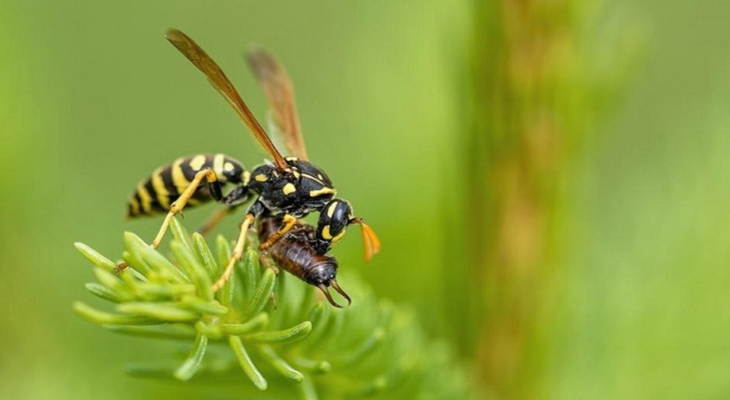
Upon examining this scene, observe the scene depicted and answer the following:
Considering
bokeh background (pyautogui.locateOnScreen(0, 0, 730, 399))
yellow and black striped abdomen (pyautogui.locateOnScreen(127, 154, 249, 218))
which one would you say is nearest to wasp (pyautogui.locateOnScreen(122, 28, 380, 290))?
yellow and black striped abdomen (pyautogui.locateOnScreen(127, 154, 249, 218))

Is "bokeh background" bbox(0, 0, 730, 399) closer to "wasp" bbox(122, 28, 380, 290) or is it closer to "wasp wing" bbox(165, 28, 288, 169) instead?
"wasp" bbox(122, 28, 380, 290)

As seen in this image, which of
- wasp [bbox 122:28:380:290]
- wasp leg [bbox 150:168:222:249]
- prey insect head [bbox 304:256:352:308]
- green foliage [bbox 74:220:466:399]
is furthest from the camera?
wasp leg [bbox 150:168:222:249]

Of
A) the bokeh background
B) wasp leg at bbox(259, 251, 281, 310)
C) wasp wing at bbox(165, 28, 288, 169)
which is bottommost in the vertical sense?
the bokeh background

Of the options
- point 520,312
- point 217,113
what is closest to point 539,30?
point 520,312

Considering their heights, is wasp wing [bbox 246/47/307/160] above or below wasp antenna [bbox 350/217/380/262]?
above

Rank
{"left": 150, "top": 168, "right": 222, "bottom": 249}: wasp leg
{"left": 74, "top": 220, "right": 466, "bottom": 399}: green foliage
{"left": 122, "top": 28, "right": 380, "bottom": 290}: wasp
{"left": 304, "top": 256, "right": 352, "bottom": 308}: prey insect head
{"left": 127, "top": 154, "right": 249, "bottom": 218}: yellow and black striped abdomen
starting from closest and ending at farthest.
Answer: {"left": 74, "top": 220, "right": 466, "bottom": 399}: green foliage
{"left": 304, "top": 256, "right": 352, "bottom": 308}: prey insect head
{"left": 122, "top": 28, "right": 380, "bottom": 290}: wasp
{"left": 150, "top": 168, "right": 222, "bottom": 249}: wasp leg
{"left": 127, "top": 154, "right": 249, "bottom": 218}: yellow and black striped abdomen

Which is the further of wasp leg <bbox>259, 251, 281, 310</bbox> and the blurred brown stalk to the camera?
the blurred brown stalk

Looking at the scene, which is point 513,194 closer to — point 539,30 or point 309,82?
point 539,30
